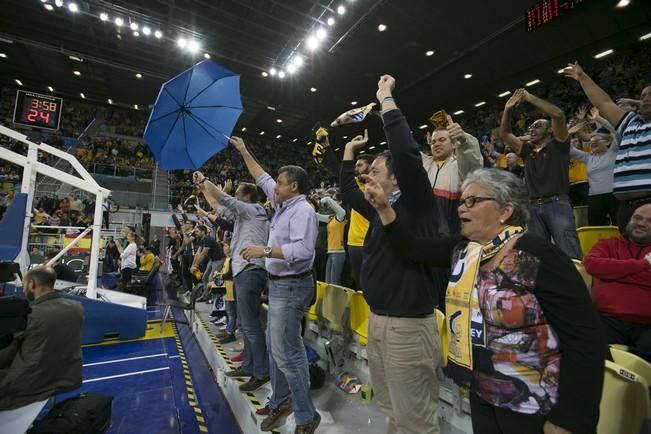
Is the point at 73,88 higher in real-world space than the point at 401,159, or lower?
higher

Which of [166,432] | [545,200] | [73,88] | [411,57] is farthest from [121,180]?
[545,200]

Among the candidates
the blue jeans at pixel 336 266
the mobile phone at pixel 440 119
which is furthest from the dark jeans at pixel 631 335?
the blue jeans at pixel 336 266

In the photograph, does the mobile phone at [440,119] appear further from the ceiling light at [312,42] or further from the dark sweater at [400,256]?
the ceiling light at [312,42]

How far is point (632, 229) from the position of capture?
6.69 feet

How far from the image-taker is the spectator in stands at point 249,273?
3094mm

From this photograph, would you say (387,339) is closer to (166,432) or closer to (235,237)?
(235,237)

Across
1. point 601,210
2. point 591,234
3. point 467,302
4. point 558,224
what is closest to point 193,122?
point 467,302

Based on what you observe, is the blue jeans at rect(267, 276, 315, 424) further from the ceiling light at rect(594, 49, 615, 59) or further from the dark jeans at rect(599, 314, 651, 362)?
the ceiling light at rect(594, 49, 615, 59)

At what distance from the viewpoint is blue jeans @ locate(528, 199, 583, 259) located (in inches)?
112

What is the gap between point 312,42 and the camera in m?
11.0

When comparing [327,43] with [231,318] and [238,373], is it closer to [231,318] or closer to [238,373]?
[231,318]

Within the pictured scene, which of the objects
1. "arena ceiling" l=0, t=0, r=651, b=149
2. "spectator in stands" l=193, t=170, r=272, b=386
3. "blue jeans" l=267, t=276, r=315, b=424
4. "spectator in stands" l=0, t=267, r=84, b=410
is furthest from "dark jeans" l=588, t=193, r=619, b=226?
"arena ceiling" l=0, t=0, r=651, b=149

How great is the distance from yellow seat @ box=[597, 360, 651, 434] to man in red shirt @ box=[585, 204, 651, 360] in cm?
61

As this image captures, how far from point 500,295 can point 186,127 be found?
2.90 metres
